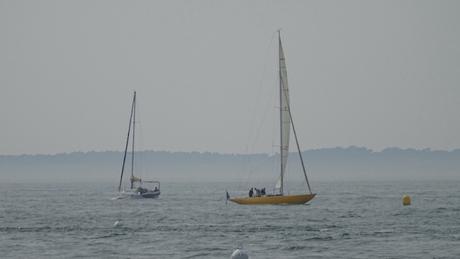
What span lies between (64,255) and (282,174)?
155ft

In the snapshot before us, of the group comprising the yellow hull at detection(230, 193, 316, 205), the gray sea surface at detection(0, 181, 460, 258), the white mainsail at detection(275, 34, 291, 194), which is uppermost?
the white mainsail at detection(275, 34, 291, 194)

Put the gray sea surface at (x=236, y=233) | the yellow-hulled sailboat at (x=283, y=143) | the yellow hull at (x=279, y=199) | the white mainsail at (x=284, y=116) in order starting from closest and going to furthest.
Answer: the gray sea surface at (x=236, y=233) < the yellow hull at (x=279, y=199) < the yellow-hulled sailboat at (x=283, y=143) < the white mainsail at (x=284, y=116)

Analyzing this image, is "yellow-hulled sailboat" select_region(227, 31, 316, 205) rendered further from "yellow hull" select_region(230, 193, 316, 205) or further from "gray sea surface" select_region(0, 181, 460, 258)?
"gray sea surface" select_region(0, 181, 460, 258)

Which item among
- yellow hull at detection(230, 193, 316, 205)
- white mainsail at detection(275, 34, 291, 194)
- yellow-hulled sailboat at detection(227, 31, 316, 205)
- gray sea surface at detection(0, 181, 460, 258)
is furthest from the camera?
white mainsail at detection(275, 34, 291, 194)

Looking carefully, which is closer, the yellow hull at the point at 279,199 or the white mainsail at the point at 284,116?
the yellow hull at the point at 279,199

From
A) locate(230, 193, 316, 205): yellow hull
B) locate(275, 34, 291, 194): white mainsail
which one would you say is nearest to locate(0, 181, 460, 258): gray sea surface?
locate(230, 193, 316, 205): yellow hull

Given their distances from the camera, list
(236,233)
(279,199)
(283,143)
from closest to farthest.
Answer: (236,233) < (279,199) < (283,143)

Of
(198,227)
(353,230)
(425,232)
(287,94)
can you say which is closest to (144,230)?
(198,227)

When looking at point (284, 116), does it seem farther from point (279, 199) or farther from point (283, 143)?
point (279, 199)

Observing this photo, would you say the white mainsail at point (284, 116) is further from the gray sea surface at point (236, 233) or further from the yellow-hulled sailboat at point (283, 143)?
the gray sea surface at point (236, 233)

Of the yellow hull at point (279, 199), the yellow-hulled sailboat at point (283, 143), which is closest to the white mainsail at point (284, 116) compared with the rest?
the yellow-hulled sailboat at point (283, 143)

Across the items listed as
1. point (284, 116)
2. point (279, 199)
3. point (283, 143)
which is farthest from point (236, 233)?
point (284, 116)

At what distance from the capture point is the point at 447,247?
57656 mm

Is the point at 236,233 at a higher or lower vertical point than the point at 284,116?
lower
